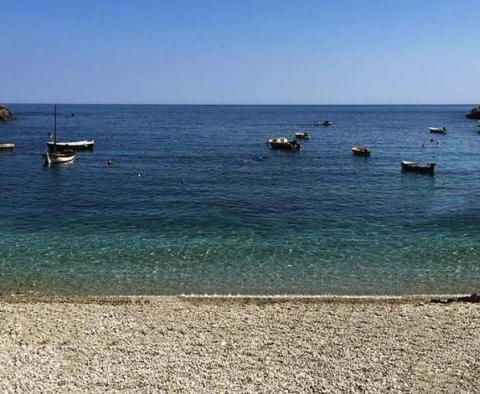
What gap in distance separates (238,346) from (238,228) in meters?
19.0

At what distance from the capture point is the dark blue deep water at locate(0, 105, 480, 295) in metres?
26.5

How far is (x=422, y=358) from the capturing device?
1683 cm

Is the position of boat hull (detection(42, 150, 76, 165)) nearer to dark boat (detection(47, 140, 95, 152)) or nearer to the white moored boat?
the white moored boat

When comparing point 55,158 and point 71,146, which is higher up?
point 71,146

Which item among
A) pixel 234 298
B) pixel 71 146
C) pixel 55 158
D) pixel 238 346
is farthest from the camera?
pixel 71 146

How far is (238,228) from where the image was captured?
1427 inches

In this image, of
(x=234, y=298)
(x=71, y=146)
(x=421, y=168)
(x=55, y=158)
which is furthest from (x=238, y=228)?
(x=71, y=146)

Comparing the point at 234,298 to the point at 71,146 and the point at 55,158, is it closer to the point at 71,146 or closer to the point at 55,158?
the point at 55,158

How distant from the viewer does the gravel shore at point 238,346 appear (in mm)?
15227

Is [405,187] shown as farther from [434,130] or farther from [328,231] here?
[434,130]

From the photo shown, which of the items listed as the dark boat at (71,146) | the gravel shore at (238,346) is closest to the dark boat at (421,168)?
the gravel shore at (238,346)

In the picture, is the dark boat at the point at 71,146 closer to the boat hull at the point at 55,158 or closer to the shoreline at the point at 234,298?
the boat hull at the point at 55,158

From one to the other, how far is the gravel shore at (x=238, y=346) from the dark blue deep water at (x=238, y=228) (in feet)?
12.6

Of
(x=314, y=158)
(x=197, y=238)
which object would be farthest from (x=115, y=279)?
(x=314, y=158)
